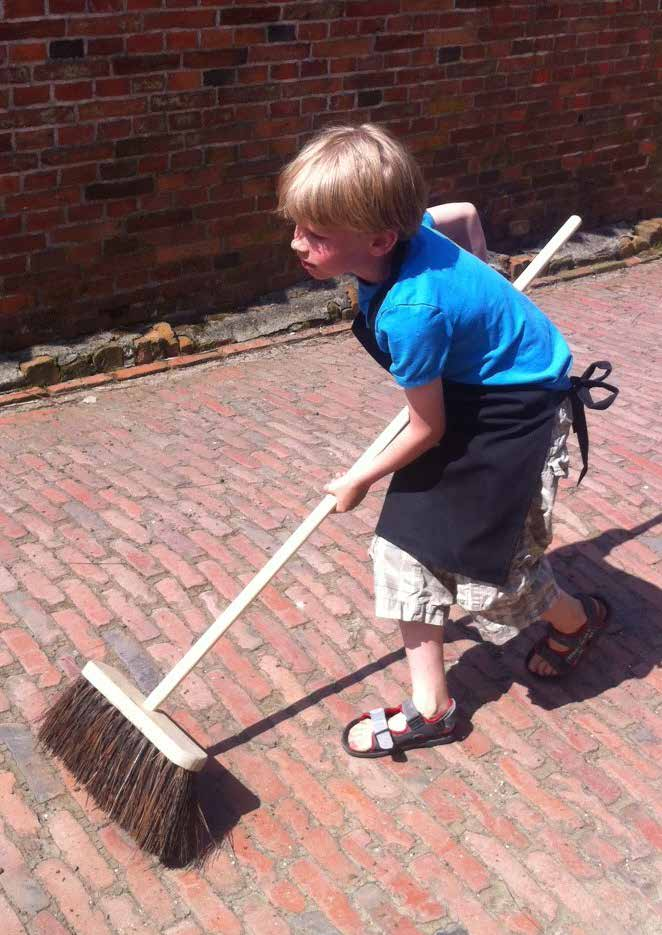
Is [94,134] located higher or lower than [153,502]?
higher

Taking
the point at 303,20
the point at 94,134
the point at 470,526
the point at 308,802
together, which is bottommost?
the point at 308,802

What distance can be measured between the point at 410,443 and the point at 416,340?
29cm

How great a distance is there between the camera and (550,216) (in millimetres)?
7703

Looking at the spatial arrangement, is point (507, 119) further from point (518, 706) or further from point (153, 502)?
point (518, 706)

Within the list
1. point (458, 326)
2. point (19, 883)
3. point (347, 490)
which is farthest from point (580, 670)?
point (19, 883)

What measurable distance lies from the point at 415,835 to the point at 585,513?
1.84 m

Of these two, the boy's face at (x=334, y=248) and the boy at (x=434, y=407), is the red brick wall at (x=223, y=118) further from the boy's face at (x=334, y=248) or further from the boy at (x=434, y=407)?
the boy's face at (x=334, y=248)

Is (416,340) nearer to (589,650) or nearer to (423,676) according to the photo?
(423,676)

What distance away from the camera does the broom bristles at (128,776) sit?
2799mm

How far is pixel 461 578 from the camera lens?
9.81 feet

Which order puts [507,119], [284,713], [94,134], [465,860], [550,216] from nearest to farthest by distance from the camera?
[465,860]
[284,713]
[94,134]
[507,119]
[550,216]

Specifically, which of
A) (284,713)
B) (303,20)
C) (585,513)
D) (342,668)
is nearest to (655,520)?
(585,513)

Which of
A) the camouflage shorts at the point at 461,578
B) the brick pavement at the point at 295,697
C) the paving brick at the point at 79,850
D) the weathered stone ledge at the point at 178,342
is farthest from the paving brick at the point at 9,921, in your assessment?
the weathered stone ledge at the point at 178,342

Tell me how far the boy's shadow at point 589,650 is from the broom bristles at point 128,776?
0.97 m
